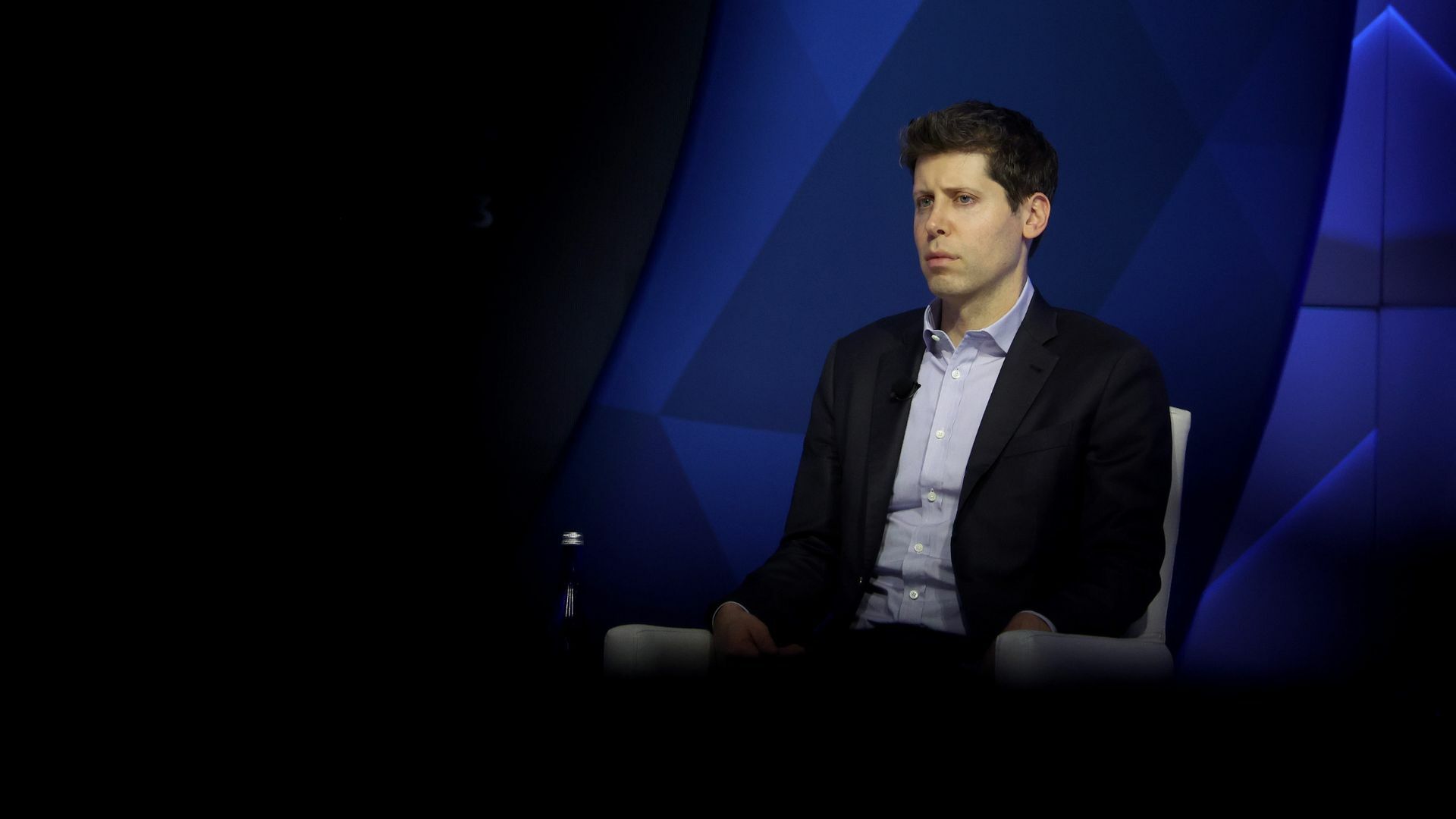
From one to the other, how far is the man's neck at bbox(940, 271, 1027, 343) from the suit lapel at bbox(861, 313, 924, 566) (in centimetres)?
9

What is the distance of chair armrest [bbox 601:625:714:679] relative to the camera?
1.59 meters

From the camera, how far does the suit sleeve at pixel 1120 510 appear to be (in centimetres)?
170

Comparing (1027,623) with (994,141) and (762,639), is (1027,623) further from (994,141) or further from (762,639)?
(994,141)

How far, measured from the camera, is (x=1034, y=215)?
2.05 m

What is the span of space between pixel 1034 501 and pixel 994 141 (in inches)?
26.5

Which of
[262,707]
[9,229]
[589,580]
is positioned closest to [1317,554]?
[589,580]

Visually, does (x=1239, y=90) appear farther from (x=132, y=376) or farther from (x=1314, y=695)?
(x=132, y=376)

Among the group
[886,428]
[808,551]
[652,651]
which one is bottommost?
[652,651]

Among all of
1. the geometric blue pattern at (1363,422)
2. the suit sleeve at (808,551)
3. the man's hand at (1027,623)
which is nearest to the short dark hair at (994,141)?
the suit sleeve at (808,551)

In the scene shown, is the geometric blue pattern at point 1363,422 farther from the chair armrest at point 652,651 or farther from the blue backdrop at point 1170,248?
the chair armrest at point 652,651

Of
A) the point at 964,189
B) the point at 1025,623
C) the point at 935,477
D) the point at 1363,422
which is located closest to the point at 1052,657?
the point at 1025,623

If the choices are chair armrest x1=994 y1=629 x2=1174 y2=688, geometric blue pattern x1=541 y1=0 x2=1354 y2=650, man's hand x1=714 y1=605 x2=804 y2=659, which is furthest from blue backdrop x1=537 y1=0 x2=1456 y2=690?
chair armrest x1=994 y1=629 x2=1174 y2=688

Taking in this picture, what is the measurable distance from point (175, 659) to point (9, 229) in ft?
3.44

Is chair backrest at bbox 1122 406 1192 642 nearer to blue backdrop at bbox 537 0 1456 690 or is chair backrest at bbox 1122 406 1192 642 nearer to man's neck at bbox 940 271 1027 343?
man's neck at bbox 940 271 1027 343
